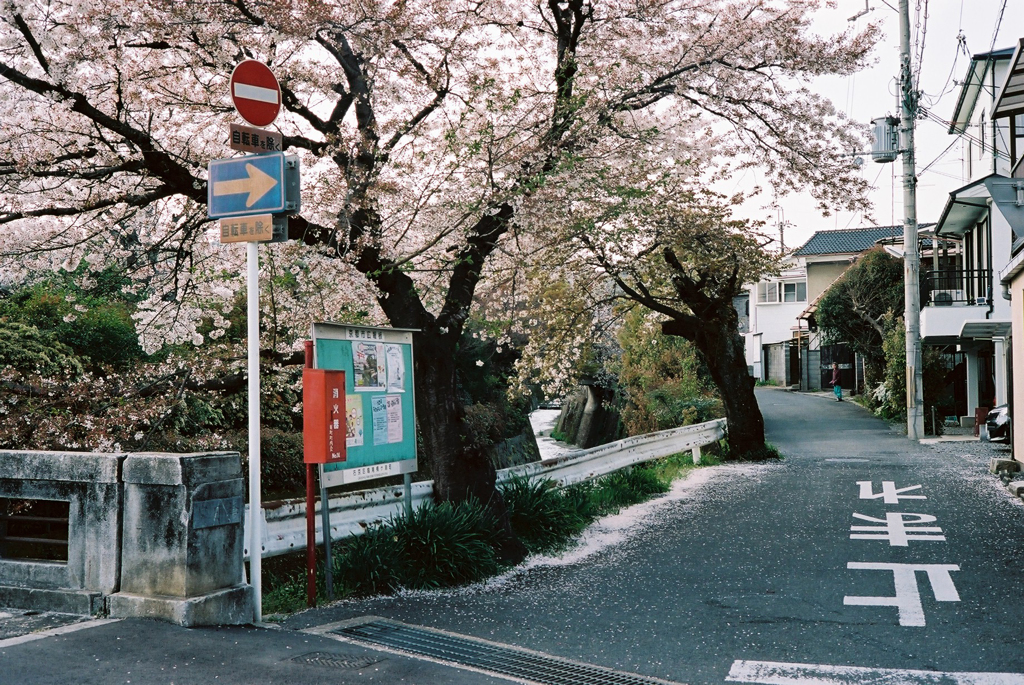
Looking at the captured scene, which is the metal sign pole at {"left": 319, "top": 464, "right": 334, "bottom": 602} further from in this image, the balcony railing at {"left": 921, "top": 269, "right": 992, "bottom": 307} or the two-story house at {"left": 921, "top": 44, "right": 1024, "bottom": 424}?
the balcony railing at {"left": 921, "top": 269, "right": 992, "bottom": 307}

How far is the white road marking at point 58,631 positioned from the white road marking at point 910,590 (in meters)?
5.81

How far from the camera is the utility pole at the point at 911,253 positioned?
23812 mm

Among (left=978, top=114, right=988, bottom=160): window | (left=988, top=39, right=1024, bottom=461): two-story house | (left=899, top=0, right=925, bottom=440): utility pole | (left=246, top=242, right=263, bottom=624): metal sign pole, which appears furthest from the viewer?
(left=978, top=114, right=988, bottom=160): window

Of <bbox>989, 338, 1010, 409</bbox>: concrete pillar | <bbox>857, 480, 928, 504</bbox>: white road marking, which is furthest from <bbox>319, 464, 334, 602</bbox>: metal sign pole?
<bbox>989, 338, 1010, 409</bbox>: concrete pillar

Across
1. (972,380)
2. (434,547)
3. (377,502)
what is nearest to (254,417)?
(434,547)

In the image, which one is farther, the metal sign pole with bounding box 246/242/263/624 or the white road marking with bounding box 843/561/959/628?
the white road marking with bounding box 843/561/959/628

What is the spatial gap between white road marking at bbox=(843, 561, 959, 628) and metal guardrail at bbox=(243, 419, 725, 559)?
14.2 ft

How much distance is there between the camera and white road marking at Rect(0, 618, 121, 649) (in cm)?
525

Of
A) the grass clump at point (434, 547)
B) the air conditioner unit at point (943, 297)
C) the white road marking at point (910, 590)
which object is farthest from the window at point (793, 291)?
the white road marking at point (910, 590)

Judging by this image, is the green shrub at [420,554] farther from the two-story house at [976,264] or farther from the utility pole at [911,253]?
the utility pole at [911,253]

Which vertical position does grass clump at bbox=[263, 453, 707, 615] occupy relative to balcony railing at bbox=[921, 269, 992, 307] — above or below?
below

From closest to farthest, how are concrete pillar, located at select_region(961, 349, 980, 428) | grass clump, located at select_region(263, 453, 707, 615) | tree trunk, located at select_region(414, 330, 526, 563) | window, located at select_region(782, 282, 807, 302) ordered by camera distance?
grass clump, located at select_region(263, 453, 707, 615) → tree trunk, located at select_region(414, 330, 526, 563) → concrete pillar, located at select_region(961, 349, 980, 428) → window, located at select_region(782, 282, 807, 302)

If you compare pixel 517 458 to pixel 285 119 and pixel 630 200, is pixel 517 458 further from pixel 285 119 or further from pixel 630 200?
pixel 285 119

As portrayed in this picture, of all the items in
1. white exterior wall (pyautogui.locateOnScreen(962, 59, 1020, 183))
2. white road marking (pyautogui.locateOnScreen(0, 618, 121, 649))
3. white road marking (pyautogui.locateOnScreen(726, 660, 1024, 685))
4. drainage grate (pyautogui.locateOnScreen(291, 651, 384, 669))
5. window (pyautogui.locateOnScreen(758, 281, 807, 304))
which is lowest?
white road marking (pyautogui.locateOnScreen(726, 660, 1024, 685))
